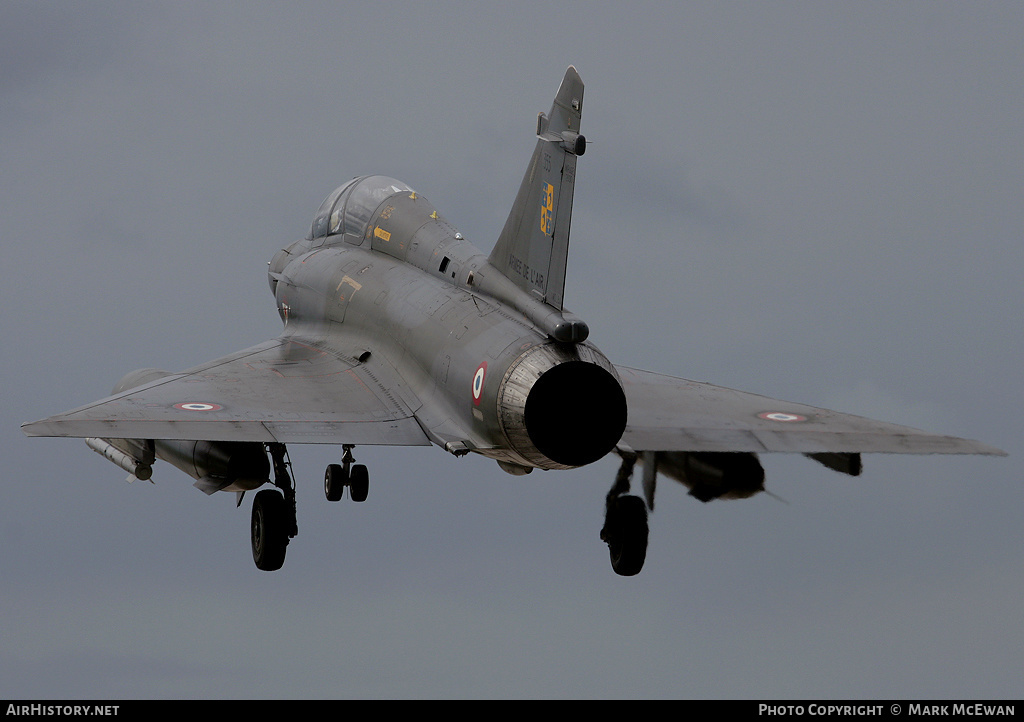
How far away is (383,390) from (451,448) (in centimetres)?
237

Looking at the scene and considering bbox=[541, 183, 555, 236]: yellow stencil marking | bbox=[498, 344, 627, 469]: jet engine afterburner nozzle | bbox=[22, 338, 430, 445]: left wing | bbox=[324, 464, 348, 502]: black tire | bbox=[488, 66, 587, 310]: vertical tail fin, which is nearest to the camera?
bbox=[498, 344, 627, 469]: jet engine afterburner nozzle

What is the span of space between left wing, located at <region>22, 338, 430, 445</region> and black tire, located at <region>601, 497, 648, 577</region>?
8.58ft

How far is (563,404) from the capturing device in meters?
Result: 17.8

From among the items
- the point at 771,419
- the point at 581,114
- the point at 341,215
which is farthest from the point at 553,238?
the point at 341,215

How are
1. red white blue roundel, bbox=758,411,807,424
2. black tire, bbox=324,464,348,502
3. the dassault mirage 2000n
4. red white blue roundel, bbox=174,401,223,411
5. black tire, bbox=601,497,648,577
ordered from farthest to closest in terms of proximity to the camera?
black tire, bbox=324,464,348,502
red white blue roundel, bbox=758,411,807,424
black tire, bbox=601,497,648,577
red white blue roundel, bbox=174,401,223,411
the dassault mirage 2000n

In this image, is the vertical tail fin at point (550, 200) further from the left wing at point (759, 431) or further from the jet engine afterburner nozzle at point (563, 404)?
the left wing at point (759, 431)

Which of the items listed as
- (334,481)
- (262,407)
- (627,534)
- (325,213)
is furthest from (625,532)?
(325,213)

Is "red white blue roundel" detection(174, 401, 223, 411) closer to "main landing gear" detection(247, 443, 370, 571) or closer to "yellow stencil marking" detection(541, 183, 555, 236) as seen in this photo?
"main landing gear" detection(247, 443, 370, 571)

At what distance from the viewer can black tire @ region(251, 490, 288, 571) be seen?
20906 mm

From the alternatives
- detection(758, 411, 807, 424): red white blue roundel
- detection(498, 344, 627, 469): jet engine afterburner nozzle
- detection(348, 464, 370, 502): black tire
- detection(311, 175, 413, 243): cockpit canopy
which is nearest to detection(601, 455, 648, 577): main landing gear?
detection(758, 411, 807, 424): red white blue roundel

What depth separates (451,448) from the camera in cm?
1898

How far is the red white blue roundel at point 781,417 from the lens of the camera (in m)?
20.8

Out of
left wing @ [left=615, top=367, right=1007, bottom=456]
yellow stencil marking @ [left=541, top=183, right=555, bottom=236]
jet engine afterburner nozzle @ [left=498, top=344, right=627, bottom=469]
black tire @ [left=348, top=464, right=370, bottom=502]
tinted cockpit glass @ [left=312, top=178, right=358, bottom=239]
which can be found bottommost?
black tire @ [left=348, top=464, right=370, bottom=502]

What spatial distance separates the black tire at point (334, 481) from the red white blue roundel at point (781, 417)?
6.61 meters
